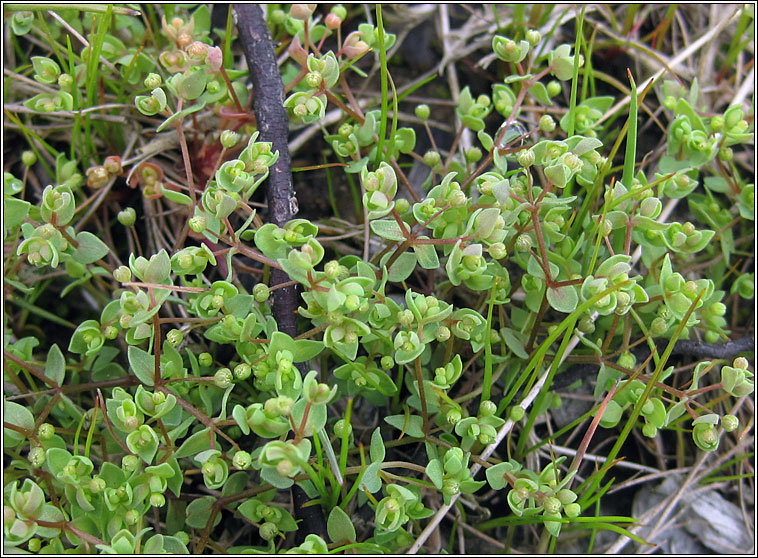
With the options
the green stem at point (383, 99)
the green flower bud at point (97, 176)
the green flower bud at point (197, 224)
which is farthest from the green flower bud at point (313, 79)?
the green flower bud at point (97, 176)

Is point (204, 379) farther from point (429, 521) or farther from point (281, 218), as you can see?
point (429, 521)

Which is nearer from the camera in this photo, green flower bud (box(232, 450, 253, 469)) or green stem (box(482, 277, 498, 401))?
green flower bud (box(232, 450, 253, 469))

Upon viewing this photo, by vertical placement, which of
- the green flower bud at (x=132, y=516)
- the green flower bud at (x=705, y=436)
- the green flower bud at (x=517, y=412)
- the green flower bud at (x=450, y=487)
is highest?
the green flower bud at (x=132, y=516)

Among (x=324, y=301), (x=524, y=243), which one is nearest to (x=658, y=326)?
(x=524, y=243)

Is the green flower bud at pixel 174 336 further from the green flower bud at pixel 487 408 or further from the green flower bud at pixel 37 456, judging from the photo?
the green flower bud at pixel 487 408

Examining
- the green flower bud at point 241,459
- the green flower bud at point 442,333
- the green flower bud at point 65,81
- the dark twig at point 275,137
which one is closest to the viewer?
the green flower bud at point 241,459

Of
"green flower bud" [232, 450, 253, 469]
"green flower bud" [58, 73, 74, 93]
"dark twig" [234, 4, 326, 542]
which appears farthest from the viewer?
"green flower bud" [58, 73, 74, 93]

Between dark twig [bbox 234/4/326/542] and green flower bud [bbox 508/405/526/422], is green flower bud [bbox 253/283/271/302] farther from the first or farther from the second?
green flower bud [bbox 508/405/526/422]

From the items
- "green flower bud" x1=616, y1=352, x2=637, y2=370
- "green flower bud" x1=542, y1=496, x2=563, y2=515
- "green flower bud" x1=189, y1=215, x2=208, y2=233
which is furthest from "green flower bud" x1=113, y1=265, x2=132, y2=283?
"green flower bud" x1=616, y1=352, x2=637, y2=370

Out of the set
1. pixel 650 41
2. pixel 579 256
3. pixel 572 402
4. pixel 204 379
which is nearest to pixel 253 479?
pixel 204 379
